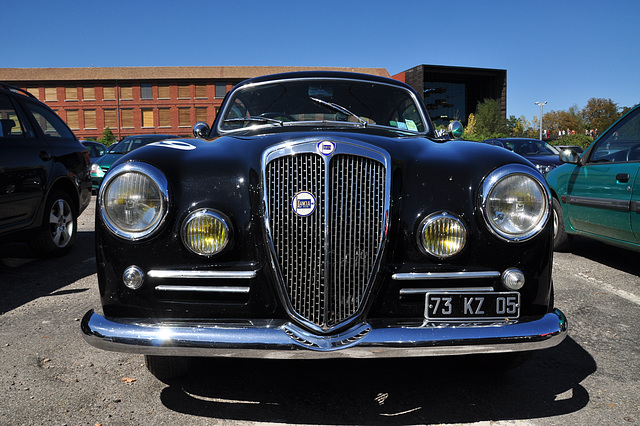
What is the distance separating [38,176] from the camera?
5.15 m

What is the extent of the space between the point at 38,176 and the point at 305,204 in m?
4.08

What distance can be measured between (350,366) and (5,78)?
65.3 meters

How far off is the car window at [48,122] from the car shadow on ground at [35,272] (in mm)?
1350

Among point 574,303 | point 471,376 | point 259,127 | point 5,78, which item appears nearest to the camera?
point 471,376

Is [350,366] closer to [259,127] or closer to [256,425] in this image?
[256,425]

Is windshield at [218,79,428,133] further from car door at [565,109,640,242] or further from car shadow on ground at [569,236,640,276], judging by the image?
car shadow on ground at [569,236,640,276]

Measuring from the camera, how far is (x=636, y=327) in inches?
136

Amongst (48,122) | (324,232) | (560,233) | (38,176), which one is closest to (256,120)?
(324,232)

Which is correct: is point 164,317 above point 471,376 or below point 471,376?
above

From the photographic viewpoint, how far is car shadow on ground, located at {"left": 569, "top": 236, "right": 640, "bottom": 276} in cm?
532

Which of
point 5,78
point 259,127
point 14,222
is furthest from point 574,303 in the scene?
point 5,78

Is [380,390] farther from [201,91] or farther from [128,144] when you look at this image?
[201,91]

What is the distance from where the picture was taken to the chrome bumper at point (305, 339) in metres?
2.00

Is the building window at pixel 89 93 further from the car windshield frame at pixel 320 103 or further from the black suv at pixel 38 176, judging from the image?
the car windshield frame at pixel 320 103
